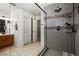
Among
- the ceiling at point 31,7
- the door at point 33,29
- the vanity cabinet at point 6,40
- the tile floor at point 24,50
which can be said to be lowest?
the tile floor at point 24,50

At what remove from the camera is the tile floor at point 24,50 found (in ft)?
5.99

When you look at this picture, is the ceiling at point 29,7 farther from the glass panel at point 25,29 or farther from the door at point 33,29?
the door at point 33,29

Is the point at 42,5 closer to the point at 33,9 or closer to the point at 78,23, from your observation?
the point at 33,9

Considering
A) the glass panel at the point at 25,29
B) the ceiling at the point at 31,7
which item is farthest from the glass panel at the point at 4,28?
the ceiling at the point at 31,7

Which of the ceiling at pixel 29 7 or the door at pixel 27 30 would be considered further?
the door at pixel 27 30

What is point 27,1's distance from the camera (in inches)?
68.1

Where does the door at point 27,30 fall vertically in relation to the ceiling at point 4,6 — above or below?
below

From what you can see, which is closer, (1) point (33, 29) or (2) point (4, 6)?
(2) point (4, 6)

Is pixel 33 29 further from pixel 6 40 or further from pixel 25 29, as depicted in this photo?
pixel 6 40

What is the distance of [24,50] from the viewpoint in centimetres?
186

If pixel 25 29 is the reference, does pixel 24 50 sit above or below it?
below

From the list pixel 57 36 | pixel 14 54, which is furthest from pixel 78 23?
pixel 14 54

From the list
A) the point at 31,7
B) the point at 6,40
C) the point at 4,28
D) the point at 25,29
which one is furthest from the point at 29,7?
the point at 6,40

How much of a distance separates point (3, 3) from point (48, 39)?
1.40m
